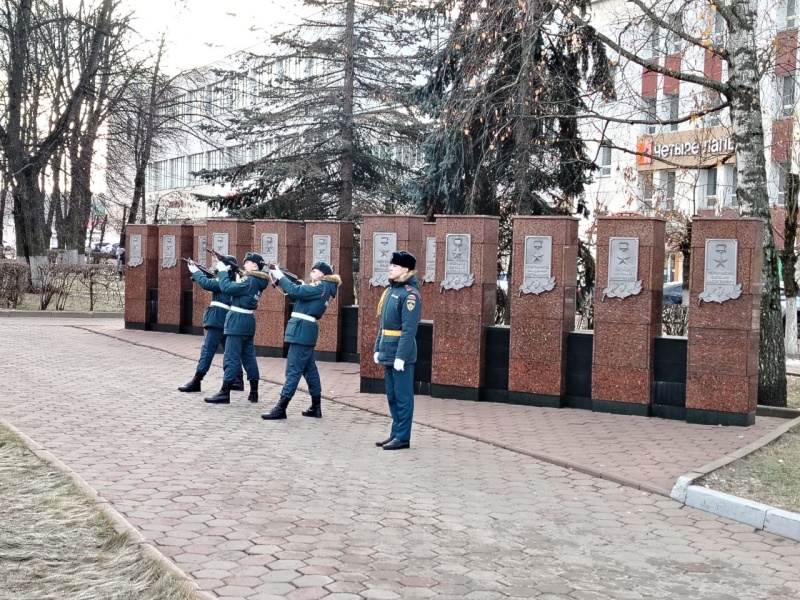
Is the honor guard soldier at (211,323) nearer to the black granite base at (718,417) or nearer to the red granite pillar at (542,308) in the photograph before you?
the red granite pillar at (542,308)

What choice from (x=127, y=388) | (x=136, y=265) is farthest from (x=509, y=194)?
(x=127, y=388)

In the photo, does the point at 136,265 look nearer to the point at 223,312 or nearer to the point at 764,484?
the point at 223,312

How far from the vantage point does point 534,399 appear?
12.8 metres

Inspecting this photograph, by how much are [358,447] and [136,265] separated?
14103 millimetres

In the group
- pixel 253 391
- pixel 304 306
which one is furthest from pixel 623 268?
pixel 253 391

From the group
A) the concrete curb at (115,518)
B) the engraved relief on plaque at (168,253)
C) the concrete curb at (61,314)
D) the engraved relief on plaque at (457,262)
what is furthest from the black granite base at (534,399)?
the concrete curb at (61,314)

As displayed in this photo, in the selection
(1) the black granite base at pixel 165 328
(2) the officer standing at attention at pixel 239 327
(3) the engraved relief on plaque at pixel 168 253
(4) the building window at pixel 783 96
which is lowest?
(1) the black granite base at pixel 165 328

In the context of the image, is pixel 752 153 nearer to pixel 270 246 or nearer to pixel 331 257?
pixel 331 257

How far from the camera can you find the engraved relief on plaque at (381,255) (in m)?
14.9

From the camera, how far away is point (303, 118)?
31.0 meters

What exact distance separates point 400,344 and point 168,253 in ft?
42.7

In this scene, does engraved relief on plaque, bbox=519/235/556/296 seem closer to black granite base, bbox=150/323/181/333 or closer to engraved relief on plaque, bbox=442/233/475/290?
engraved relief on plaque, bbox=442/233/475/290

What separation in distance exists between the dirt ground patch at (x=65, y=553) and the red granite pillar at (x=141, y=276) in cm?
1496

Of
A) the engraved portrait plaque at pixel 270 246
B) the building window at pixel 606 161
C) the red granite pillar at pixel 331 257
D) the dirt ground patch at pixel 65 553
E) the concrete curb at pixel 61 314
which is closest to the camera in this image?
the dirt ground patch at pixel 65 553
